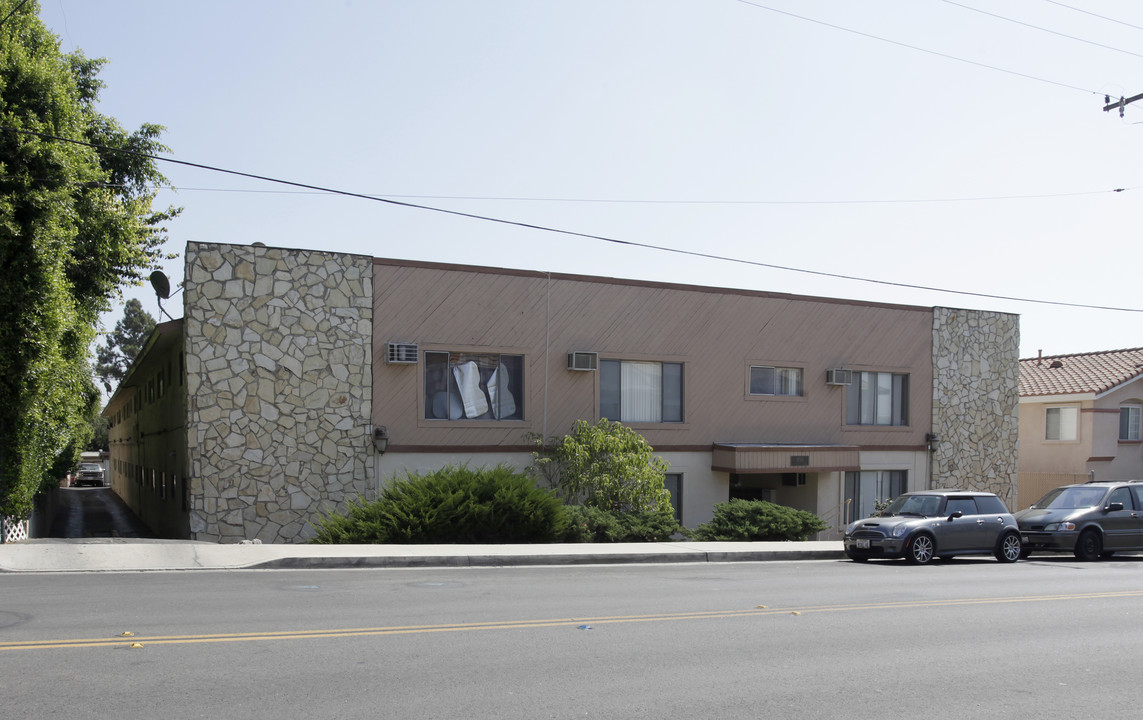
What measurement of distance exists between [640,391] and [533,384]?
2.83 metres

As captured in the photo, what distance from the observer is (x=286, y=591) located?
36.6 feet

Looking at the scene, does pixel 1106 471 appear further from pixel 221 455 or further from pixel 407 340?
pixel 221 455

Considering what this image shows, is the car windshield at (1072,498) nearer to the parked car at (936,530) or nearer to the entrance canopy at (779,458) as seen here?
the parked car at (936,530)

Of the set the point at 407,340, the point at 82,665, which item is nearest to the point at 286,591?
the point at 82,665

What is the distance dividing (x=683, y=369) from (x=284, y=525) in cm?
977

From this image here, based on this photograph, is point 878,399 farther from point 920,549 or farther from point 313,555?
point 313,555

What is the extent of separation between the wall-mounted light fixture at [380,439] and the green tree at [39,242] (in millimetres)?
5560

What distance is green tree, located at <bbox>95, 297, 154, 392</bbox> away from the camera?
3312 inches

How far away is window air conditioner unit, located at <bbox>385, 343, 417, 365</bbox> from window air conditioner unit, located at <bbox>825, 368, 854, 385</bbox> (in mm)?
11087

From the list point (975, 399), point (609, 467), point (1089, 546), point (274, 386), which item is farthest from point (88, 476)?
point (1089, 546)

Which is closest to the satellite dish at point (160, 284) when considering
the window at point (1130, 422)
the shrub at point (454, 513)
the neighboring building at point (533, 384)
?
the neighboring building at point (533, 384)

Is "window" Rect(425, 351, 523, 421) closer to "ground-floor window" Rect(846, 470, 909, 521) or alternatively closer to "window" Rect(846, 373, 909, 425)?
"window" Rect(846, 373, 909, 425)

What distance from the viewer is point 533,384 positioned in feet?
66.9

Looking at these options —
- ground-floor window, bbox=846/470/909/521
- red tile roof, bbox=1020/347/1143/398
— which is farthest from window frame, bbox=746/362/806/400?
red tile roof, bbox=1020/347/1143/398
